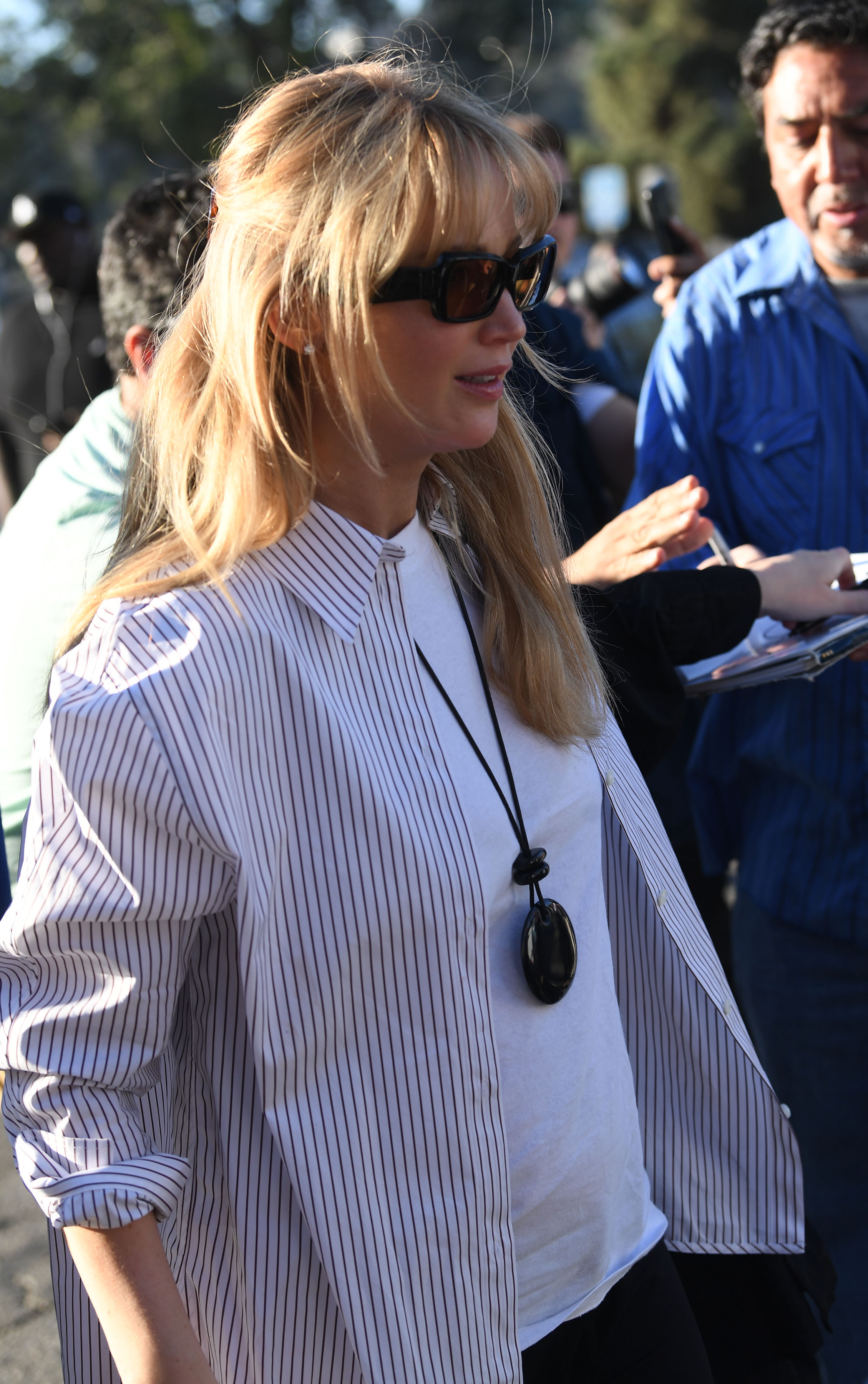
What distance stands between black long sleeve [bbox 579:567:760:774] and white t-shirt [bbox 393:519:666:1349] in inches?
15.6

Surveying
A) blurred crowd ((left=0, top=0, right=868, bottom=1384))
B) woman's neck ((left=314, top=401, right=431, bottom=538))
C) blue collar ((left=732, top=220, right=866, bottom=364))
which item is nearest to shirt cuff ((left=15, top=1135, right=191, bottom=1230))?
woman's neck ((left=314, top=401, right=431, bottom=538))

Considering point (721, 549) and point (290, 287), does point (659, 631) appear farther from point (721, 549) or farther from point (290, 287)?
point (290, 287)

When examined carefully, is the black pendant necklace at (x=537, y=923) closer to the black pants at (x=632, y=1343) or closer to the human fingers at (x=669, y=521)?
the black pants at (x=632, y=1343)

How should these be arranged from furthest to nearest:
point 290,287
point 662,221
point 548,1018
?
point 662,221, point 548,1018, point 290,287

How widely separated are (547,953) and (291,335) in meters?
0.73

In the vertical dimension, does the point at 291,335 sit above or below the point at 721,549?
above

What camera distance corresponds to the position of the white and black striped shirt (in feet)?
3.84

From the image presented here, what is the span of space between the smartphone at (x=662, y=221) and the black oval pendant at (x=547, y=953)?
6.60ft

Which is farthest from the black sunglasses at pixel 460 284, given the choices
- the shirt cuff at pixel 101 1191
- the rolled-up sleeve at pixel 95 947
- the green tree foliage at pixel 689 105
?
the green tree foliage at pixel 689 105

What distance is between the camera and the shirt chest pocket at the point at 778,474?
91.3 inches

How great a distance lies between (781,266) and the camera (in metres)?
2.41

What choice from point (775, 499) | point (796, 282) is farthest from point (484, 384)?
point (796, 282)

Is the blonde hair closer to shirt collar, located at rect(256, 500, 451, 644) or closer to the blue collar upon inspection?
shirt collar, located at rect(256, 500, 451, 644)

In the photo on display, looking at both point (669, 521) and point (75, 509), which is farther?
point (75, 509)
